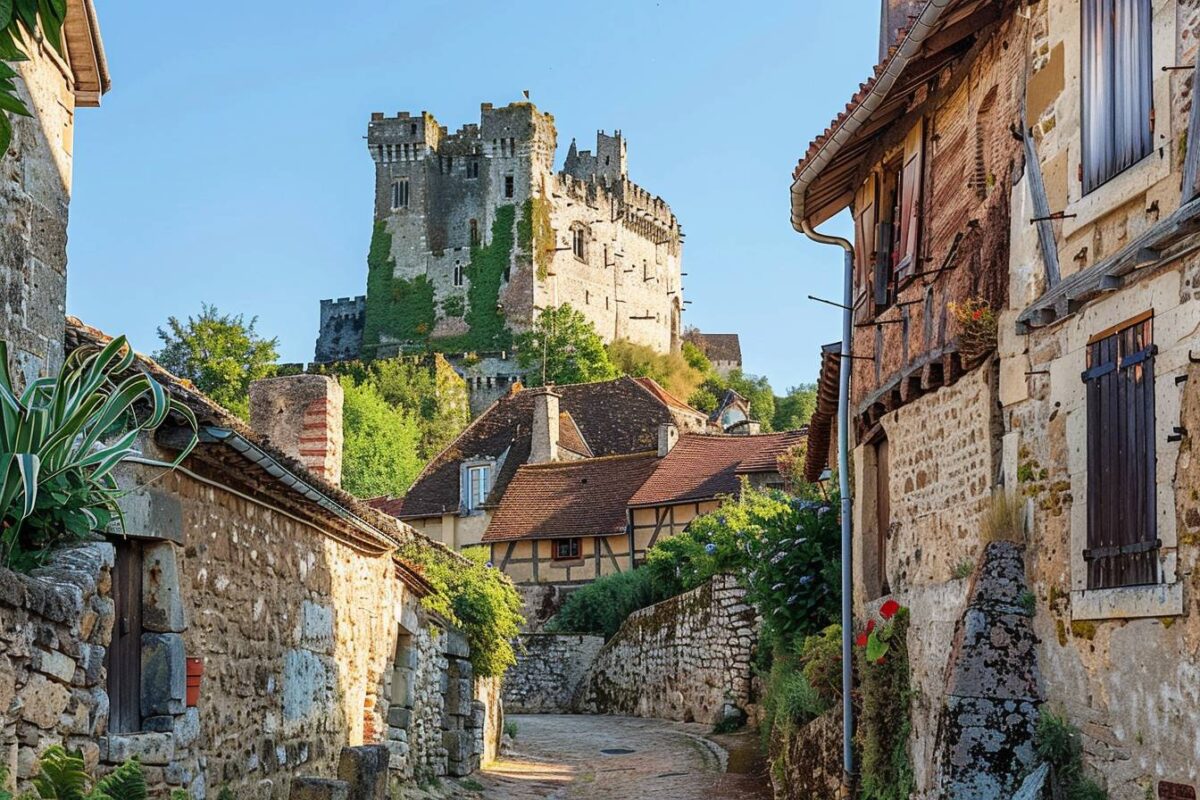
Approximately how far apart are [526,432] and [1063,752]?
112ft

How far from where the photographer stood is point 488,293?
251 feet

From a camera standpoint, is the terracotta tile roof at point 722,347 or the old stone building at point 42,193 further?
the terracotta tile roof at point 722,347

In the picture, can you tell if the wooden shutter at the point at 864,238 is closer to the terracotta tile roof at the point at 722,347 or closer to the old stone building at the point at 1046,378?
the old stone building at the point at 1046,378

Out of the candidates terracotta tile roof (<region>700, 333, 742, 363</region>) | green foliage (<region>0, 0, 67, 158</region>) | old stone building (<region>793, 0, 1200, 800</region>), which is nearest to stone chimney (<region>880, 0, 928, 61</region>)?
old stone building (<region>793, 0, 1200, 800</region>)

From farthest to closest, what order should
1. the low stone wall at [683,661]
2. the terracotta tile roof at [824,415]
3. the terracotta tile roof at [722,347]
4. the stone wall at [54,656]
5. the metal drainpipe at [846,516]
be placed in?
1. the terracotta tile roof at [722,347]
2. the low stone wall at [683,661]
3. the terracotta tile roof at [824,415]
4. the metal drainpipe at [846,516]
5. the stone wall at [54,656]

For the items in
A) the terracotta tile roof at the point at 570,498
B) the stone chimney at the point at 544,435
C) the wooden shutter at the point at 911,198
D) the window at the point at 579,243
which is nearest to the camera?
A: the wooden shutter at the point at 911,198

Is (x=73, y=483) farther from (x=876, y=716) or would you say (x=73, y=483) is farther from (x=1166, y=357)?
(x=876, y=716)

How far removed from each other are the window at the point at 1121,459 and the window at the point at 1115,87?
3.00ft

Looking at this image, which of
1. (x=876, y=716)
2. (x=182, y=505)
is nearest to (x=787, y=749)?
(x=876, y=716)

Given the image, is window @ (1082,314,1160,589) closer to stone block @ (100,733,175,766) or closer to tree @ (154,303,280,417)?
stone block @ (100,733,175,766)

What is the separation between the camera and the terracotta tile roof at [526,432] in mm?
40250

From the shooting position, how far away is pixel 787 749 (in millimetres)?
13711

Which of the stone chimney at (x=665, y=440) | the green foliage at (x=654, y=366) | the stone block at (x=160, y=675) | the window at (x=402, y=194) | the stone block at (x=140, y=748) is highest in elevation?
the window at (x=402, y=194)

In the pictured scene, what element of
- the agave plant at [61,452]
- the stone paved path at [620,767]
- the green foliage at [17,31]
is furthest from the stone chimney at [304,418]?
the green foliage at [17,31]
